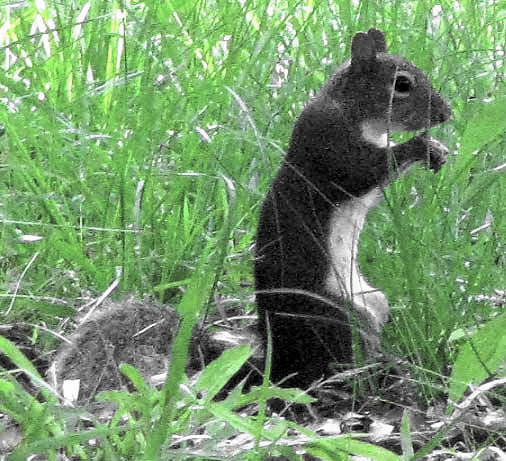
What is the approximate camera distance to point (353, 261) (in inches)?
95.9

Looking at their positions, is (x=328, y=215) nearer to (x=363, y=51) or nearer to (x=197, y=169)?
(x=363, y=51)

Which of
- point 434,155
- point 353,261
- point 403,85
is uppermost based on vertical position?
point 403,85

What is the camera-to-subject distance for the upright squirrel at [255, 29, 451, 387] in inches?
94.2

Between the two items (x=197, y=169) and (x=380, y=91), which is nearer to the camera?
(x=380, y=91)

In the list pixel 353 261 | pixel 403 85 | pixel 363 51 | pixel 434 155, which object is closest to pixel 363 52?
pixel 363 51

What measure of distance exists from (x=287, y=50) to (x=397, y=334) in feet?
3.74

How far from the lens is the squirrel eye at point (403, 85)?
103 inches

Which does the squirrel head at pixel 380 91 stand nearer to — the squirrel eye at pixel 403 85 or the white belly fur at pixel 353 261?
the squirrel eye at pixel 403 85

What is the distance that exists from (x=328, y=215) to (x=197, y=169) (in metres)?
0.52

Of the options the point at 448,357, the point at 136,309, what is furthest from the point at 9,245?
the point at 448,357

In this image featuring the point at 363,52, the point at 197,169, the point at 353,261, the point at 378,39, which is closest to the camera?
the point at 353,261

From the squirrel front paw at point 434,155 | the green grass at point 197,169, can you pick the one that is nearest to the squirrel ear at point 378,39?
the green grass at point 197,169

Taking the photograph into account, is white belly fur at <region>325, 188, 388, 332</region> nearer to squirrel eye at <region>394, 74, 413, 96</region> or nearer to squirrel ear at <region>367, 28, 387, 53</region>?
squirrel eye at <region>394, 74, 413, 96</region>

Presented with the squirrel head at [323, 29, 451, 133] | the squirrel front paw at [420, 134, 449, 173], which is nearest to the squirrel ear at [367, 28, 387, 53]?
the squirrel head at [323, 29, 451, 133]
